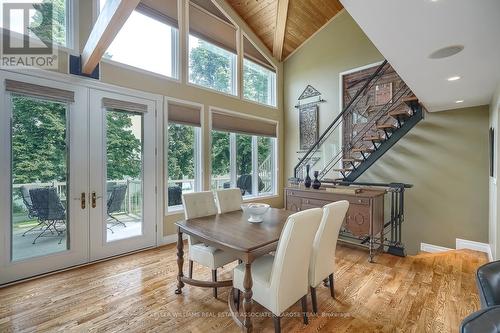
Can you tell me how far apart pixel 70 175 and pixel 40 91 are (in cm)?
110

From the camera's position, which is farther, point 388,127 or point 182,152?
point 182,152

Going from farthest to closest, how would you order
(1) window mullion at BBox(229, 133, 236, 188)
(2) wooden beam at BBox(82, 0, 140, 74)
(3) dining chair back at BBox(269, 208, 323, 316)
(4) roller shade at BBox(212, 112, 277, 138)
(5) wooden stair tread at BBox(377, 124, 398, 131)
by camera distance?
(1) window mullion at BBox(229, 133, 236, 188)
(4) roller shade at BBox(212, 112, 277, 138)
(5) wooden stair tread at BBox(377, 124, 398, 131)
(2) wooden beam at BBox(82, 0, 140, 74)
(3) dining chair back at BBox(269, 208, 323, 316)

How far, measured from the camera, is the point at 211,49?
5055 mm

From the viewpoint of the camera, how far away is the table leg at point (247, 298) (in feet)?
6.08

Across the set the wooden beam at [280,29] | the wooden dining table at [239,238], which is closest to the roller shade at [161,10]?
the wooden beam at [280,29]

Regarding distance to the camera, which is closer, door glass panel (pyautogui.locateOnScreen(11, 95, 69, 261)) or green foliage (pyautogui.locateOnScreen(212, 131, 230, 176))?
door glass panel (pyautogui.locateOnScreen(11, 95, 69, 261))

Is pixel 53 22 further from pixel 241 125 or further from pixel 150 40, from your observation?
pixel 241 125

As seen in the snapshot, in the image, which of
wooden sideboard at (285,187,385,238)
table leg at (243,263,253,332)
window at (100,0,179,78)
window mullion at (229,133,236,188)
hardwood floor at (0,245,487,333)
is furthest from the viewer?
window mullion at (229,133,236,188)

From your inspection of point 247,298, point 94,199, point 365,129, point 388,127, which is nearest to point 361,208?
point 388,127

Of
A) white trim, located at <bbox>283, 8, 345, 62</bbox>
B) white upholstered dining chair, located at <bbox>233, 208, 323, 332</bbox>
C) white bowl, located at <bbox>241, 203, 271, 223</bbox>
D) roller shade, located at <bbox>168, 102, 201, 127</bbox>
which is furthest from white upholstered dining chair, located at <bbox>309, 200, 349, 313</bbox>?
white trim, located at <bbox>283, 8, 345, 62</bbox>

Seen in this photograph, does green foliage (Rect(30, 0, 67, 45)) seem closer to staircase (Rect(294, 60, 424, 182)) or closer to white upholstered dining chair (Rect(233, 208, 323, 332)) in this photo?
white upholstered dining chair (Rect(233, 208, 323, 332))

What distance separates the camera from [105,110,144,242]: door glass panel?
363 cm

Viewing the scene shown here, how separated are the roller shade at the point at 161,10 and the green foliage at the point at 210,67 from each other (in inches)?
24.7

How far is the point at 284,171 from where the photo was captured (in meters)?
6.68
